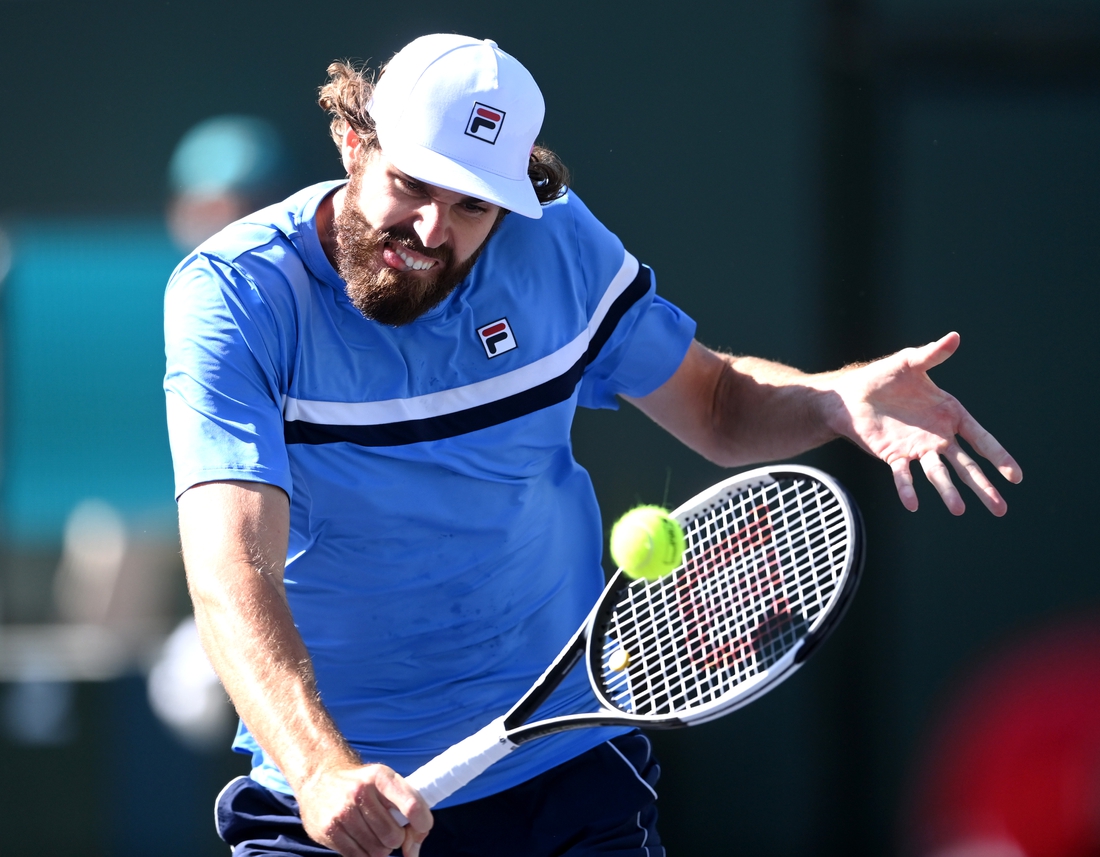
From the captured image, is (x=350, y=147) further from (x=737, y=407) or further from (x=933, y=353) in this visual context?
(x=933, y=353)

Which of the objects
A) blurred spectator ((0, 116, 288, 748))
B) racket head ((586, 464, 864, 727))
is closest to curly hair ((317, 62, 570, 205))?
racket head ((586, 464, 864, 727))

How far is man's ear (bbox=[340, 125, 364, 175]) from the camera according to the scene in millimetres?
2430

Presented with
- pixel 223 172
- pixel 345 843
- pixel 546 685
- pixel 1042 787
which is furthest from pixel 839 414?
pixel 223 172

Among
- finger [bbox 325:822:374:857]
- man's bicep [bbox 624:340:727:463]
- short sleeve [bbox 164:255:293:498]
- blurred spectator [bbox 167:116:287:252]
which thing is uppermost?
short sleeve [bbox 164:255:293:498]

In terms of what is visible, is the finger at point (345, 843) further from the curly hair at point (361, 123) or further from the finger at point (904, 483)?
the curly hair at point (361, 123)

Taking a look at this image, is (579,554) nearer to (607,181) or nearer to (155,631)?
(607,181)

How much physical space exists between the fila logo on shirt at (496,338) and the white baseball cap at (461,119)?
0.20m

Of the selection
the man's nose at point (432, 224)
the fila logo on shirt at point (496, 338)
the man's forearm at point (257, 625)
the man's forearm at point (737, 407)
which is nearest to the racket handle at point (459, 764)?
the man's forearm at point (257, 625)

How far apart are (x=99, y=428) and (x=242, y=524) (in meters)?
2.81

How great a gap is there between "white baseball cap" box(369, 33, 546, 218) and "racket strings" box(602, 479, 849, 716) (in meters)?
0.62

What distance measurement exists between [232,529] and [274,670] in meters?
0.21

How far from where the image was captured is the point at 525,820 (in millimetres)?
2443

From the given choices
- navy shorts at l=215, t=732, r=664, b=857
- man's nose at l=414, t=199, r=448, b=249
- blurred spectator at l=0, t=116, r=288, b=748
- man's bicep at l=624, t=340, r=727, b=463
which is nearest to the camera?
man's nose at l=414, t=199, r=448, b=249

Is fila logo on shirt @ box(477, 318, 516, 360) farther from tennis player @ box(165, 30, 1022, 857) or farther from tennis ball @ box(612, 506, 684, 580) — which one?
tennis ball @ box(612, 506, 684, 580)
